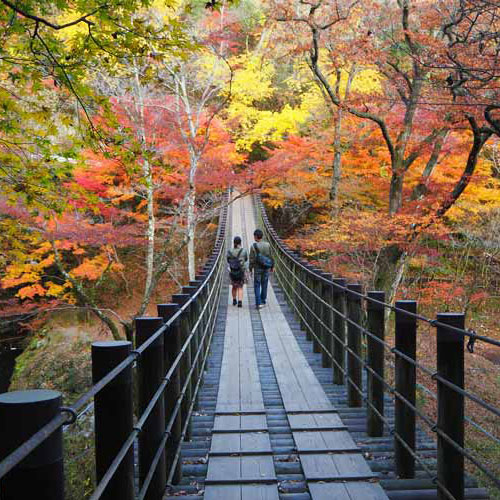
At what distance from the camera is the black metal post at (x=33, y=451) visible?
1.15 m

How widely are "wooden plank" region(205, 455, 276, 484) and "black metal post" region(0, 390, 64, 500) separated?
226 centimetres

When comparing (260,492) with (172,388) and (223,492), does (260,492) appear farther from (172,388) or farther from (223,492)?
(172,388)

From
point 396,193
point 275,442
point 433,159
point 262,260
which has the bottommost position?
point 275,442

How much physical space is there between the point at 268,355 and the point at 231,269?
3623 millimetres

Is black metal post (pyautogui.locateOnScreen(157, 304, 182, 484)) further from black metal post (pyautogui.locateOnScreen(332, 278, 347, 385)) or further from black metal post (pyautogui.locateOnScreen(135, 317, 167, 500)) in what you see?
black metal post (pyautogui.locateOnScreen(332, 278, 347, 385))

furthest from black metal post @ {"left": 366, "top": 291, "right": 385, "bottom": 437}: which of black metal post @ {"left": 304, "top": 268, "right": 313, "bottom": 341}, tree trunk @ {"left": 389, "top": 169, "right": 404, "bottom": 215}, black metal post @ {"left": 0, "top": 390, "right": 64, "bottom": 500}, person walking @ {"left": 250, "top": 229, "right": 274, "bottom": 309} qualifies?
tree trunk @ {"left": 389, "top": 169, "right": 404, "bottom": 215}

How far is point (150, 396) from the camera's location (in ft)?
8.68

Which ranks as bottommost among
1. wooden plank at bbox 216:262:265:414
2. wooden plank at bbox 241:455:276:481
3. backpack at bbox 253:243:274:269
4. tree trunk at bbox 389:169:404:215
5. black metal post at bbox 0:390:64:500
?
wooden plank at bbox 241:455:276:481

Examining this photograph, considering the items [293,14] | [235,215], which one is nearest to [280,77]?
[235,215]

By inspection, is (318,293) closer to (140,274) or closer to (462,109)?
(462,109)

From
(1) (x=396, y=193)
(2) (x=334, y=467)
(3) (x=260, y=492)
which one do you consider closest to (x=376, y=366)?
(2) (x=334, y=467)

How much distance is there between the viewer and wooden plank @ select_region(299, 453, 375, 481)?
10.9 feet

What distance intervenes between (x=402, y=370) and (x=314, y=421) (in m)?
1.21

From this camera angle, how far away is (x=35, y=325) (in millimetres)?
16500
